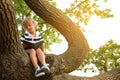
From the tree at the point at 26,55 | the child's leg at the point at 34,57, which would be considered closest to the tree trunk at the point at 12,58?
the tree at the point at 26,55

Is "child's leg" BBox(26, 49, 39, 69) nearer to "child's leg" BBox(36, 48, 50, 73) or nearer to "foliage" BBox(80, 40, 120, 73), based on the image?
"child's leg" BBox(36, 48, 50, 73)

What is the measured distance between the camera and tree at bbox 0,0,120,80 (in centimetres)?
562

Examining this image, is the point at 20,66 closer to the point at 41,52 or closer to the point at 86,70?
the point at 41,52

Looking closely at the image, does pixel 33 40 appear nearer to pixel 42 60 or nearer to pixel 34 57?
pixel 34 57

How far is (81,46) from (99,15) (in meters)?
7.04

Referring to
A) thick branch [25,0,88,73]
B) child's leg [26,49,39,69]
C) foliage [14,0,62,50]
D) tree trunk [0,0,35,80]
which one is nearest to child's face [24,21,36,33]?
tree trunk [0,0,35,80]

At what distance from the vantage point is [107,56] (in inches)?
936

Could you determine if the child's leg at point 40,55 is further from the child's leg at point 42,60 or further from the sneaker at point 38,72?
the sneaker at point 38,72

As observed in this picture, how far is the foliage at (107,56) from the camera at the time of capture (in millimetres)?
23875

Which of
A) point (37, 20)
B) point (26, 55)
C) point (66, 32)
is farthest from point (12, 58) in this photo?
point (37, 20)

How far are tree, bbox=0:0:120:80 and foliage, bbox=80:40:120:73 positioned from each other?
50.9ft

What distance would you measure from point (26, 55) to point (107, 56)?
59.6 ft

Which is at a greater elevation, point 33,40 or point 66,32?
point 66,32

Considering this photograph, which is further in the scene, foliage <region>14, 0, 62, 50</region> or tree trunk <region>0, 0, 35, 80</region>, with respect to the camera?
foliage <region>14, 0, 62, 50</region>
